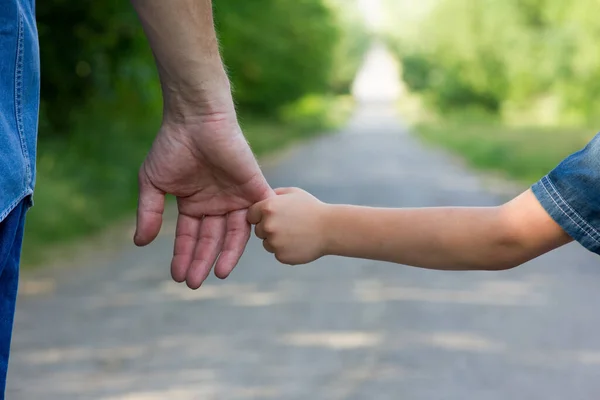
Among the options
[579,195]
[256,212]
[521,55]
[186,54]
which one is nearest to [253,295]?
[256,212]

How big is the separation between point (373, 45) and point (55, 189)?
10910 centimetres

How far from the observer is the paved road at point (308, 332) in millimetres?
4582

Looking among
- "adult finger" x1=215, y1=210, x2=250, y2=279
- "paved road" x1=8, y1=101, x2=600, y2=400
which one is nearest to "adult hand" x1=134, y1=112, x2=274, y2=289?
"adult finger" x1=215, y1=210, x2=250, y2=279

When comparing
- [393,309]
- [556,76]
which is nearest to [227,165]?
[393,309]

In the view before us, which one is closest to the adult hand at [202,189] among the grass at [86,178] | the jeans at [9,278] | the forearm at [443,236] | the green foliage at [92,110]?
the forearm at [443,236]

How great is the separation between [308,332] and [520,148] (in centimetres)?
1455

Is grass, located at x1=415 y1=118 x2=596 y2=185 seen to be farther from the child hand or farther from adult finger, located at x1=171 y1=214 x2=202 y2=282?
the child hand

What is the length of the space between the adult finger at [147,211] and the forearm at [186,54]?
0.19 m

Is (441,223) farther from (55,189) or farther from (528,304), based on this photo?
(55,189)

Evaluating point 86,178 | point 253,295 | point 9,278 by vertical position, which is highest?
point 86,178

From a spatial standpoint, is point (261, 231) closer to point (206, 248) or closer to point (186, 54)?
point (206, 248)

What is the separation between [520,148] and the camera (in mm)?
19422

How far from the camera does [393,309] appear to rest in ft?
20.5

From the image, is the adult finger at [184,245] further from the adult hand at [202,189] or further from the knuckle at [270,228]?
the knuckle at [270,228]
